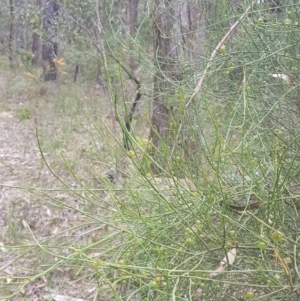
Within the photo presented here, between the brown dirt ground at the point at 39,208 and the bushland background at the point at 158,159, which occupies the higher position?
the bushland background at the point at 158,159

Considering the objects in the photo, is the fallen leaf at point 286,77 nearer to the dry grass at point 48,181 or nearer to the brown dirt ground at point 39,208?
the dry grass at point 48,181

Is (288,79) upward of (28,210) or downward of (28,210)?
upward

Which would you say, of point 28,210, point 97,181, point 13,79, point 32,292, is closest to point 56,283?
point 32,292

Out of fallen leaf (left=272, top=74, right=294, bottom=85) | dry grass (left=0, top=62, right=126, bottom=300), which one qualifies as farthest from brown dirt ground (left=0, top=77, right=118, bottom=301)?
fallen leaf (left=272, top=74, right=294, bottom=85)

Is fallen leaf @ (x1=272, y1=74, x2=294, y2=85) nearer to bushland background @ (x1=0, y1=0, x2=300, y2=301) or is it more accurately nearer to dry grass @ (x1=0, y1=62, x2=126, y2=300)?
bushland background @ (x1=0, y1=0, x2=300, y2=301)

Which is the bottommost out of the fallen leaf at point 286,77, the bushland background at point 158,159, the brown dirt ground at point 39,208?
the brown dirt ground at point 39,208

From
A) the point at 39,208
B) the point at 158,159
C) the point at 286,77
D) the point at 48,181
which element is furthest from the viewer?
the point at 48,181

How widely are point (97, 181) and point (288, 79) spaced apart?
2.73 meters

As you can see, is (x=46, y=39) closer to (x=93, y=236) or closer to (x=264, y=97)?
(x=93, y=236)

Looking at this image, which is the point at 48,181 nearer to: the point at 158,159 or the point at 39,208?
the point at 39,208

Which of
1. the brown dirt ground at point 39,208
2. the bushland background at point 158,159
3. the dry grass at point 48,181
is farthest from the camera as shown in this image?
the brown dirt ground at point 39,208

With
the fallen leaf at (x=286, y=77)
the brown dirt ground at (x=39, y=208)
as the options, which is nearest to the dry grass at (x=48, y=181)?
the brown dirt ground at (x=39, y=208)

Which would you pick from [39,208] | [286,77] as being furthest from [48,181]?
[286,77]

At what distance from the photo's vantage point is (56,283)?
10.6 ft
